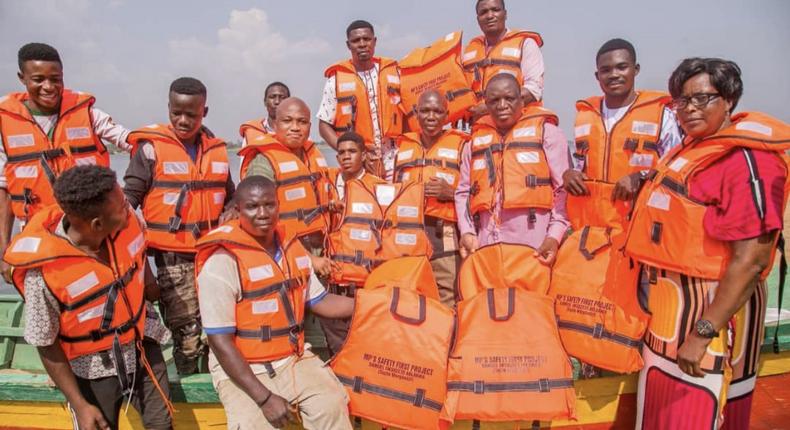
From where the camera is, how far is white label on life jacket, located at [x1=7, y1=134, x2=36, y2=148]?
3658 mm

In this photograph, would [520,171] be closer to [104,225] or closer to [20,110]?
[104,225]

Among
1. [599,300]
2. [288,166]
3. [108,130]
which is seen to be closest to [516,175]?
[599,300]

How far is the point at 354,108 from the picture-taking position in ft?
16.1

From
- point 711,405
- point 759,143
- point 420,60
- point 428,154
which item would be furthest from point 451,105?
point 711,405

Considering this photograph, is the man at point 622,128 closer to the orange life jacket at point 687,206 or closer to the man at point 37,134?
the orange life jacket at point 687,206

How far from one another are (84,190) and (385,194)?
208 cm

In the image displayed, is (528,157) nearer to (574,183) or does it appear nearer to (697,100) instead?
(574,183)

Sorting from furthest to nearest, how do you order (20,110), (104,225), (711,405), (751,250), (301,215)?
1. (301,215)
2. (20,110)
3. (104,225)
4. (711,405)
5. (751,250)

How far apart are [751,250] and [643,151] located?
4.85 ft

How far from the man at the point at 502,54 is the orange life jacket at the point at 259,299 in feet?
8.56

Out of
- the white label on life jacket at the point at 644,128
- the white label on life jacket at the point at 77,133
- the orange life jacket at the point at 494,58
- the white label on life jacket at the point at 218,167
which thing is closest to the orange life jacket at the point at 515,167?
the white label on life jacket at the point at 644,128

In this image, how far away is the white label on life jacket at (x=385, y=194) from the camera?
12.9 feet

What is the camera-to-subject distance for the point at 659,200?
252 centimetres

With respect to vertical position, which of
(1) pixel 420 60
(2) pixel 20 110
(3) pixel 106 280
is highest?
(1) pixel 420 60
